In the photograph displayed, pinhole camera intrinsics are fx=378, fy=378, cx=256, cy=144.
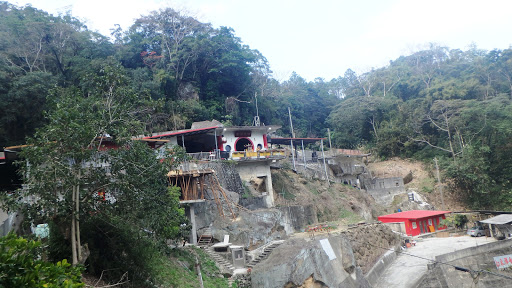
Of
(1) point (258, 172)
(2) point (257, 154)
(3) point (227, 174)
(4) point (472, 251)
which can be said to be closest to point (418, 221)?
(4) point (472, 251)

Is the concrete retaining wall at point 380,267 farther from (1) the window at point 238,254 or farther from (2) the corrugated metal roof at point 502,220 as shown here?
(2) the corrugated metal roof at point 502,220

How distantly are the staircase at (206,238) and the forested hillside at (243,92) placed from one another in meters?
8.34

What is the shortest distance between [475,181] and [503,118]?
7.66m

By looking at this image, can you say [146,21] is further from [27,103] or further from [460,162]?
[460,162]

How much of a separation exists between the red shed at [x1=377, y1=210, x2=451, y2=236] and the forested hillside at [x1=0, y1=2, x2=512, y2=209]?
8642mm

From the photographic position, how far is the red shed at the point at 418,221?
28766 millimetres

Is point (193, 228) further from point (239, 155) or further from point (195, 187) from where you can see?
point (239, 155)

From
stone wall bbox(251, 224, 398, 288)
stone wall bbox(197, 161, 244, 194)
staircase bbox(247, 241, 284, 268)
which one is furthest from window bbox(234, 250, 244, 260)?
stone wall bbox(197, 161, 244, 194)

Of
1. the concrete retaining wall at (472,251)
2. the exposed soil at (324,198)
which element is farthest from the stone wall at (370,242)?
the concrete retaining wall at (472,251)

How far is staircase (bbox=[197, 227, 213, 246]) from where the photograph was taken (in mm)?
19422

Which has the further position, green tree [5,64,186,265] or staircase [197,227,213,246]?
staircase [197,227,213,246]

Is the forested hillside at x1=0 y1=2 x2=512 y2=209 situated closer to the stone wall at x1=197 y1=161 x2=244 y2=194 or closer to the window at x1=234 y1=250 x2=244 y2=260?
the stone wall at x1=197 y1=161 x2=244 y2=194

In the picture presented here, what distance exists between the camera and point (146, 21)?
39.1 m

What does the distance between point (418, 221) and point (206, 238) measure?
714 inches
